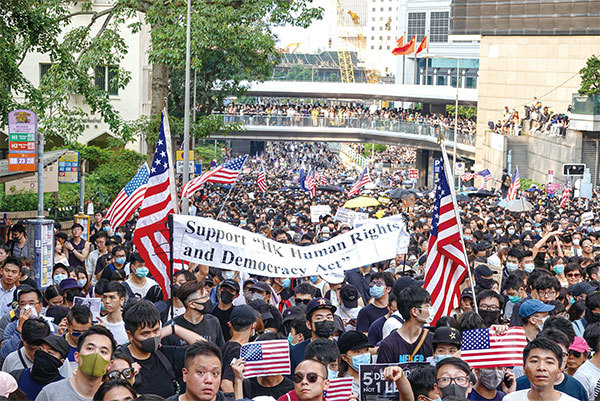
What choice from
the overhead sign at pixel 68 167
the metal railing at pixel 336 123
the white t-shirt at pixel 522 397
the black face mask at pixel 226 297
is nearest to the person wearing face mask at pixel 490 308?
the black face mask at pixel 226 297

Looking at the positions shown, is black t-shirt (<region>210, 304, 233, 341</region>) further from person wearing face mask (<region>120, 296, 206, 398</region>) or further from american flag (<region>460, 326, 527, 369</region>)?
american flag (<region>460, 326, 527, 369</region>)

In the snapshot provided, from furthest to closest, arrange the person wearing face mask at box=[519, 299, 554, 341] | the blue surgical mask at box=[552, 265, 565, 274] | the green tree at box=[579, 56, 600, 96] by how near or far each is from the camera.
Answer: the green tree at box=[579, 56, 600, 96] → the blue surgical mask at box=[552, 265, 565, 274] → the person wearing face mask at box=[519, 299, 554, 341]

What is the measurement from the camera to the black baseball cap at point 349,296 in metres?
11.0

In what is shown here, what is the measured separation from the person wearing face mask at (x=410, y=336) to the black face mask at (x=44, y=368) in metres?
2.43

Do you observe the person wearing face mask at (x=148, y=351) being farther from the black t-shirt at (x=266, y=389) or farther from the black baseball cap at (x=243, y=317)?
the black baseball cap at (x=243, y=317)

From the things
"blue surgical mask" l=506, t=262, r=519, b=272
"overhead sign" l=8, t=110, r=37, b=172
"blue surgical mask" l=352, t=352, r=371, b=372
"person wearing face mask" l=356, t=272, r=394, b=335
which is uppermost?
"overhead sign" l=8, t=110, r=37, b=172

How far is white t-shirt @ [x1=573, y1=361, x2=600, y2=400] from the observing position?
7.37m

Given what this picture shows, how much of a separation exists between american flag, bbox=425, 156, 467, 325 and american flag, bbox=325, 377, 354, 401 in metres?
3.28

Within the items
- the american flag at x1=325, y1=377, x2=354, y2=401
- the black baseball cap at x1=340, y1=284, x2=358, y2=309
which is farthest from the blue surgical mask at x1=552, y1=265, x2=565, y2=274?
the american flag at x1=325, y1=377, x2=354, y2=401

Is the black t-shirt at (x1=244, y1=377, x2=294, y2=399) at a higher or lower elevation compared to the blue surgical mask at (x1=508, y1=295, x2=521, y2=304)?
higher

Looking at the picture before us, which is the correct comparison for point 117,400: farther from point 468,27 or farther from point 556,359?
point 468,27

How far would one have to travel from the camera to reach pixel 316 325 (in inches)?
338

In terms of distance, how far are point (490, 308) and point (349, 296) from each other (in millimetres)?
1774

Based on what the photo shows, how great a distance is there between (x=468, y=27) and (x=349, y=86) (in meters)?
17.4
